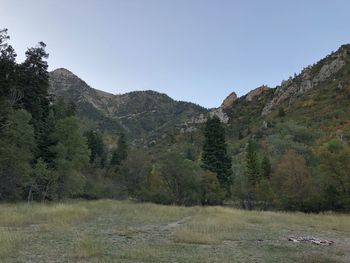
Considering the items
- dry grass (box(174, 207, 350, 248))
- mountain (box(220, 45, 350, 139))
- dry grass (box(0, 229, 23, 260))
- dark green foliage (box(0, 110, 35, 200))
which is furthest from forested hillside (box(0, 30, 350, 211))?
dry grass (box(0, 229, 23, 260))

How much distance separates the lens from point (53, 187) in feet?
180

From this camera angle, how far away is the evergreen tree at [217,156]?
71.1 meters

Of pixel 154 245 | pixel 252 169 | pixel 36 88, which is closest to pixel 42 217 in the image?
pixel 154 245

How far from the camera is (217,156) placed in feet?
238

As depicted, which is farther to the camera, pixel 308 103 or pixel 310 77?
Answer: pixel 310 77

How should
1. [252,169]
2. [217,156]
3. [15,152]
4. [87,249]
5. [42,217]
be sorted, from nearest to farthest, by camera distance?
[87,249]
[42,217]
[15,152]
[252,169]
[217,156]

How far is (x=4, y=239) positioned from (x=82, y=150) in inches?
1546

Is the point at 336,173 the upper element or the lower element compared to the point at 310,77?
lower

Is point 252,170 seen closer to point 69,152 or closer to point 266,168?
point 266,168

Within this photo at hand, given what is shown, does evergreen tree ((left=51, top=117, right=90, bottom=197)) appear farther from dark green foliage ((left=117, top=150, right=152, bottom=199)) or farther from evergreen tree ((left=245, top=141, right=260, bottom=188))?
evergreen tree ((left=245, top=141, right=260, bottom=188))

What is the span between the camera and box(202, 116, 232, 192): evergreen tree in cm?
7106

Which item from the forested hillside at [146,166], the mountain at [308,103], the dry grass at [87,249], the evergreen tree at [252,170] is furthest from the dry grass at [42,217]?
the mountain at [308,103]

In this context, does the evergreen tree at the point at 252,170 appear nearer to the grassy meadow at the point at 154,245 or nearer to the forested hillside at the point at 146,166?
the forested hillside at the point at 146,166

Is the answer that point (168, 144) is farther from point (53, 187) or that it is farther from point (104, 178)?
point (53, 187)
